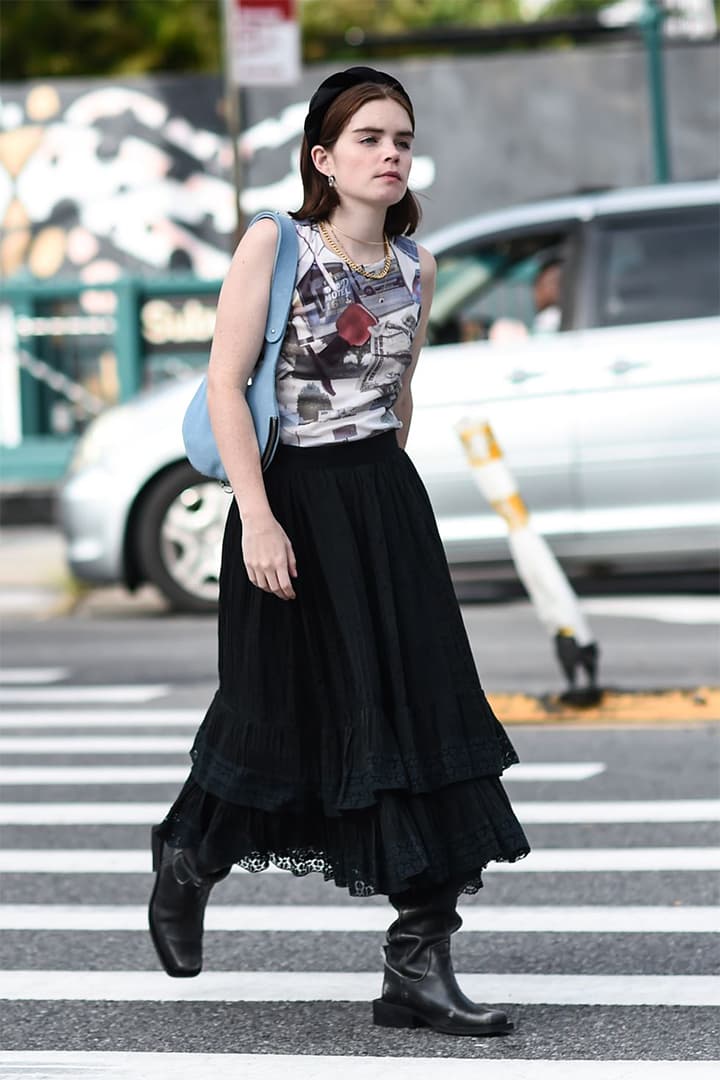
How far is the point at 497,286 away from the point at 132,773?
3.98 m

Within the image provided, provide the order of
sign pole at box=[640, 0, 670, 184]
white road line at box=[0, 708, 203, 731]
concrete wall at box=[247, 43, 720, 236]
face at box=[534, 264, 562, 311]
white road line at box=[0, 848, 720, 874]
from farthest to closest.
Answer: concrete wall at box=[247, 43, 720, 236] → sign pole at box=[640, 0, 670, 184] → face at box=[534, 264, 562, 311] → white road line at box=[0, 708, 203, 731] → white road line at box=[0, 848, 720, 874]

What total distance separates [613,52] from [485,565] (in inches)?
234

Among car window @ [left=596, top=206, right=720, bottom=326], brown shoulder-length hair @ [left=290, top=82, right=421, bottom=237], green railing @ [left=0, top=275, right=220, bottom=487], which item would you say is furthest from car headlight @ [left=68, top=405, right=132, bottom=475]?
brown shoulder-length hair @ [left=290, top=82, right=421, bottom=237]

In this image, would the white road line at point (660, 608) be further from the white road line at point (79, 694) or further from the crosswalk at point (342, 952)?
the crosswalk at point (342, 952)

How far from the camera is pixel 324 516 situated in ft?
12.5

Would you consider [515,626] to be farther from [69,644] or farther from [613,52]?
[613,52]

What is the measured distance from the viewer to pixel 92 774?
664cm

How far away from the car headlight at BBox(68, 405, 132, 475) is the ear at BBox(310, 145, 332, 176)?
626 centimetres

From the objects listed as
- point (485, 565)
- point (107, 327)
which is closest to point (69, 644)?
point (485, 565)

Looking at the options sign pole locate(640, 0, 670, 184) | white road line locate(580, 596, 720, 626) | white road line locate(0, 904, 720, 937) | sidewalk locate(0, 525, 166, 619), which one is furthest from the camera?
sign pole locate(640, 0, 670, 184)

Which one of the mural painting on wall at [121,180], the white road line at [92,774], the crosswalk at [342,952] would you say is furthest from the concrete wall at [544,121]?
the crosswalk at [342,952]

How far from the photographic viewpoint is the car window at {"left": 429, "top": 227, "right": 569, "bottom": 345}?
9.71 meters

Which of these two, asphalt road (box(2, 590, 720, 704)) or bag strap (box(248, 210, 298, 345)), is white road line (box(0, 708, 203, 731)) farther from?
bag strap (box(248, 210, 298, 345))

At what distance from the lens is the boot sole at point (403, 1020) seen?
12.6 feet
